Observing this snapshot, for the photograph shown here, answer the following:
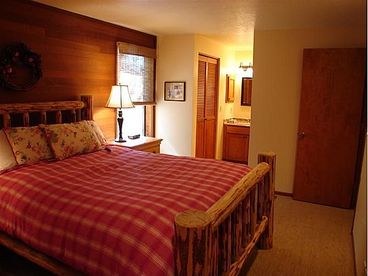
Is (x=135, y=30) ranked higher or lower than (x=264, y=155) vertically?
higher

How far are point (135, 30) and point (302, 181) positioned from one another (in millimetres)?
3114

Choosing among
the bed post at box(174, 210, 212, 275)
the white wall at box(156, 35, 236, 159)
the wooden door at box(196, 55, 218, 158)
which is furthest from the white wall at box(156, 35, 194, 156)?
the bed post at box(174, 210, 212, 275)

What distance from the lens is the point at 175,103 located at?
16.8ft

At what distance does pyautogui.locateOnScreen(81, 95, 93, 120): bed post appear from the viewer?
3811 mm

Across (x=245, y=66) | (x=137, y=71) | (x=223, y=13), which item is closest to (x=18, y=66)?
(x=137, y=71)

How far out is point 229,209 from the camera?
181cm

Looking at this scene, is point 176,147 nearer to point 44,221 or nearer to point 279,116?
point 279,116

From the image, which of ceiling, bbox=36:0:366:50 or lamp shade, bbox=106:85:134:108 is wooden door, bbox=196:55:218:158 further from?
lamp shade, bbox=106:85:134:108

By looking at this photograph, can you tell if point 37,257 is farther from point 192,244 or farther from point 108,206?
point 192,244

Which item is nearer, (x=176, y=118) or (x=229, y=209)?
(x=229, y=209)

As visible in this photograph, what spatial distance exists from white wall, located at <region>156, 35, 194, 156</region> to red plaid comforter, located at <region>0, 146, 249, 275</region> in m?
2.21

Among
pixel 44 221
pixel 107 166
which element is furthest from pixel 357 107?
pixel 44 221

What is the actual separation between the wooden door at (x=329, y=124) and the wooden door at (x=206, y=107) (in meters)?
1.79

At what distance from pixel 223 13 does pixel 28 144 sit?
237 centimetres
